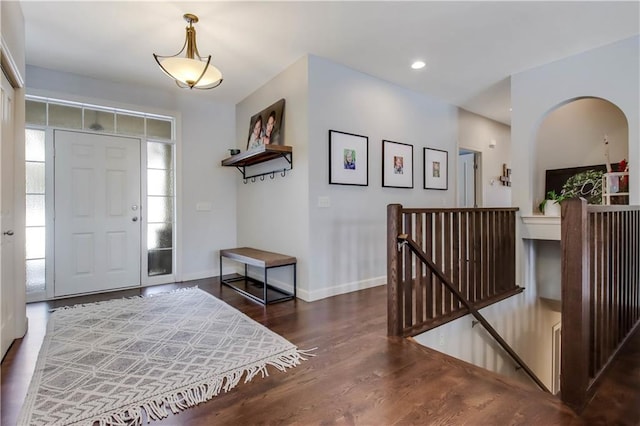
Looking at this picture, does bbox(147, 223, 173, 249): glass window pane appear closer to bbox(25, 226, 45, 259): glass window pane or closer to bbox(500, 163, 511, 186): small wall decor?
bbox(25, 226, 45, 259): glass window pane

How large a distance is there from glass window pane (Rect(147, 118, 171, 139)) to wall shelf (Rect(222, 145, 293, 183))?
84 centimetres

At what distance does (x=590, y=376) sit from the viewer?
1.81m

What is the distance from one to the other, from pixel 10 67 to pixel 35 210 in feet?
6.49

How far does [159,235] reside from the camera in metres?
4.26

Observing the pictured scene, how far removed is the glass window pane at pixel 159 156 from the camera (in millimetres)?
4184

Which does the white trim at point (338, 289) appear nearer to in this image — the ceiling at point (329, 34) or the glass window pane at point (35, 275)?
the ceiling at point (329, 34)

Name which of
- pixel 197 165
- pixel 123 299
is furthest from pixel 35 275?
pixel 197 165

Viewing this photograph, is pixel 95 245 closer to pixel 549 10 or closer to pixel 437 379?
pixel 437 379

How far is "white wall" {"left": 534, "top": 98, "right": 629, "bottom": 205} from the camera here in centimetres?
386

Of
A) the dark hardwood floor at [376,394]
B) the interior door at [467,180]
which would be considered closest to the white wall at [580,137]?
the interior door at [467,180]

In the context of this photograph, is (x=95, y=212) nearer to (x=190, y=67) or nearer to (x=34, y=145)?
(x=34, y=145)

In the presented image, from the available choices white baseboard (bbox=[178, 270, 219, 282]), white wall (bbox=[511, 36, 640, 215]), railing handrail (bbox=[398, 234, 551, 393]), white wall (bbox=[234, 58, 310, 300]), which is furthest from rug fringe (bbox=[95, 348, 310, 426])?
white wall (bbox=[511, 36, 640, 215])

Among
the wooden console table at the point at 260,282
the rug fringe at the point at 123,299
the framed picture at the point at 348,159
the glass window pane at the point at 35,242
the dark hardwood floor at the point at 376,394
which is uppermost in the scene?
the framed picture at the point at 348,159

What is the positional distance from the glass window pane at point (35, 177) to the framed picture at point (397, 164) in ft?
13.1
